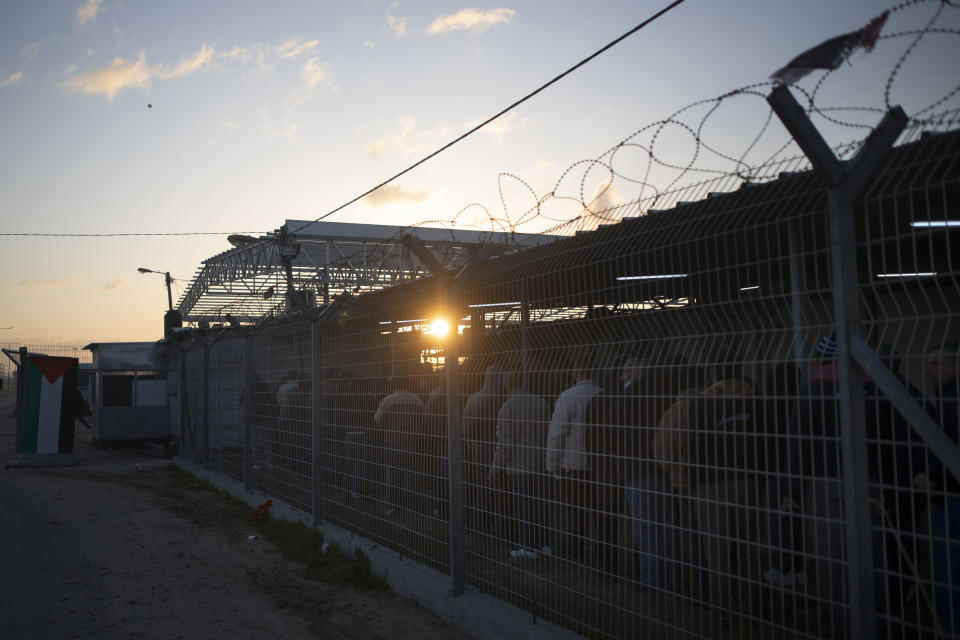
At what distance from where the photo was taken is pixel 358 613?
5.38m

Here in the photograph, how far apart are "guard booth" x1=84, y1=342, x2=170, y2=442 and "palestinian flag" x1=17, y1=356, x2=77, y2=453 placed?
2.38m

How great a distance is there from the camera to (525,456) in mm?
4434

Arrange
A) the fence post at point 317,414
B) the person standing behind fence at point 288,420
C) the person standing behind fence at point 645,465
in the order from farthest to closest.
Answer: the person standing behind fence at point 288,420
the fence post at point 317,414
the person standing behind fence at point 645,465

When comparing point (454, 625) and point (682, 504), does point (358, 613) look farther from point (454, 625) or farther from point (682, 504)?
point (682, 504)

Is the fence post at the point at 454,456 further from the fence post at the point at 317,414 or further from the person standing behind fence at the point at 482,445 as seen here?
the fence post at the point at 317,414

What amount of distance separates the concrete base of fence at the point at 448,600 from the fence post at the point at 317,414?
291 mm

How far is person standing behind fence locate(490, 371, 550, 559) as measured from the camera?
4332mm

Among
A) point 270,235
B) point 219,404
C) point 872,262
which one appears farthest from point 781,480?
point 270,235

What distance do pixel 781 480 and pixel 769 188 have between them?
1.27 meters

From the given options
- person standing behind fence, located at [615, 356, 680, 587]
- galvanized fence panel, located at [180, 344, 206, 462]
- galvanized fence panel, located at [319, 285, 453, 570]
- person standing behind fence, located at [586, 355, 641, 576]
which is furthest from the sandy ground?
galvanized fence panel, located at [180, 344, 206, 462]

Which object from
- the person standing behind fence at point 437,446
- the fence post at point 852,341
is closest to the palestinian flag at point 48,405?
the person standing behind fence at point 437,446

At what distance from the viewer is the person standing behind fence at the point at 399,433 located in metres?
5.75

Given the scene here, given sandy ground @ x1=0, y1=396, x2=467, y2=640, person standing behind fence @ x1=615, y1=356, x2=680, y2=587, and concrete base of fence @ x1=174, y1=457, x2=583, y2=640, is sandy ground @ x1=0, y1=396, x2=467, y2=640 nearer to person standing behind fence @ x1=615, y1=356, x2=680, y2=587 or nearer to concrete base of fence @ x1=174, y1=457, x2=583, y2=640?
concrete base of fence @ x1=174, y1=457, x2=583, y2=640

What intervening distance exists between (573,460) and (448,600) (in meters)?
1.60
